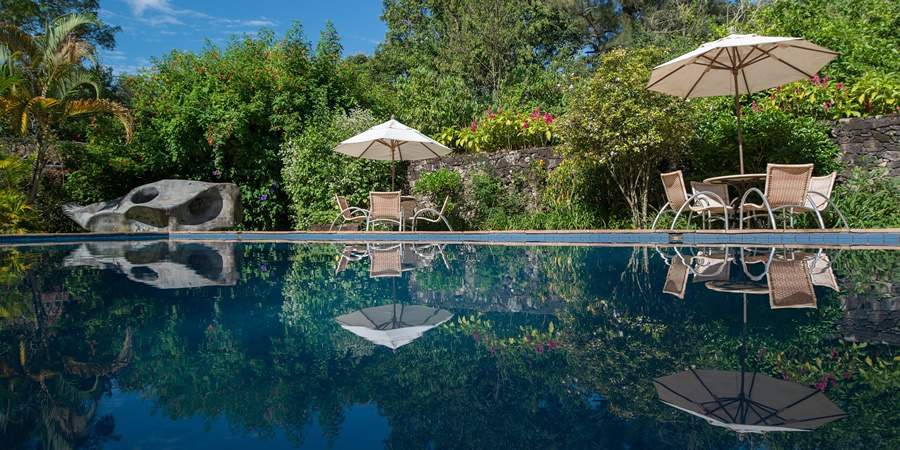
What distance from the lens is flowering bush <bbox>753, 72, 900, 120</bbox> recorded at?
7.79 metres

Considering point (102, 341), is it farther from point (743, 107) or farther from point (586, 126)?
point (743, 107)

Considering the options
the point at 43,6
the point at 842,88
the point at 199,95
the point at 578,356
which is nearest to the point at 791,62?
the point at 842,88

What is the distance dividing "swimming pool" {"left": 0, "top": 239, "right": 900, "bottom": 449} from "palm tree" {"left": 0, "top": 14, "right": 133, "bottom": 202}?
9799mm

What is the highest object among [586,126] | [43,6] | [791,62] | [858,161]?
[43,6]

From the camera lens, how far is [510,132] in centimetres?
1096

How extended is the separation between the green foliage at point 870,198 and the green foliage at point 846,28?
1.86 meters

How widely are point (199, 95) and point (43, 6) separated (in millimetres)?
14106

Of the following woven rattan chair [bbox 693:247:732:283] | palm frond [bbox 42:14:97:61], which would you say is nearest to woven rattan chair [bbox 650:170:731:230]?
woven rattan chair [bbox 693:247:732:283]

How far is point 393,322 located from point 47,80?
1318 centimetres

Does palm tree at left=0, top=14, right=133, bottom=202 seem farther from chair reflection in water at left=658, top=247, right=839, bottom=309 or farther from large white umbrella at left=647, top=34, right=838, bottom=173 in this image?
chair reflection in water at left=658, top=247, right=839, bottom=309

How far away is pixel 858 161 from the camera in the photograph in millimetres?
7797

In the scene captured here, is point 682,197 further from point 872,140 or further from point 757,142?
point 872,140

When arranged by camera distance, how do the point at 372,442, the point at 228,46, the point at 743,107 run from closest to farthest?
the point at 372,442 → the point at 743,107 → the point at 228,46

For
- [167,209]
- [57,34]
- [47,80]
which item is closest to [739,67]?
[167,209]
